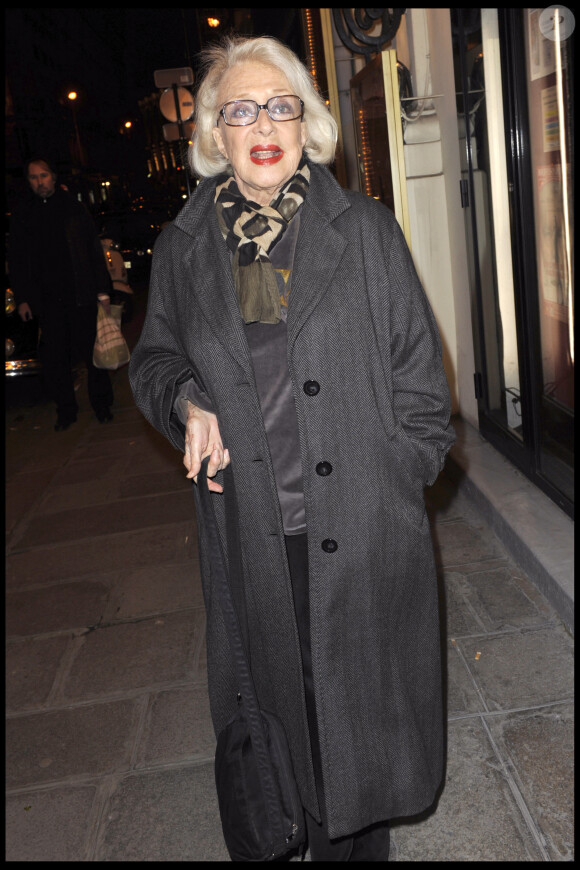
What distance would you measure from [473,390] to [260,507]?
413 centimetres

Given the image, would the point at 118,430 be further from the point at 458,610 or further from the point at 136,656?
the point at 458,610

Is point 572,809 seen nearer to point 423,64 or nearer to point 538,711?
point 538,711

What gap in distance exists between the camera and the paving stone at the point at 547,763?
8.02ft

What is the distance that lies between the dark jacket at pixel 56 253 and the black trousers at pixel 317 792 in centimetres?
609

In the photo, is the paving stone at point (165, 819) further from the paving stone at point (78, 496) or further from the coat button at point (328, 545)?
the paving stone at point (78, 496)

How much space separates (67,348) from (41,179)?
1.68m

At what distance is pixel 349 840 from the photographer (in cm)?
238

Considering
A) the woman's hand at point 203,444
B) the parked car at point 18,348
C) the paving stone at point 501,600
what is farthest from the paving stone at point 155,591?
the parked car at point 18,348

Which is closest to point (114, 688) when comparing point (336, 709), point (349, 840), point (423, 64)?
point (349, 840)

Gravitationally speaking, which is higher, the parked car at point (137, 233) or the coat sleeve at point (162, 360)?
the parked car at point (137, 233)

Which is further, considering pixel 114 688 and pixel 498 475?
pixel 498 475

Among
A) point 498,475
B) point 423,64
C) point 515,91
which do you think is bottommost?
point 498,475

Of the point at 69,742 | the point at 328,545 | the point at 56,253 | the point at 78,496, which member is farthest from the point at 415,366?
the point at 56,253

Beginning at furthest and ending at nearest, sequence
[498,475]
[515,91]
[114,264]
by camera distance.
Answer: [114,264], [498,475], [515,91]
